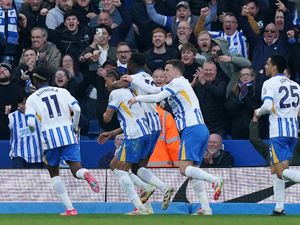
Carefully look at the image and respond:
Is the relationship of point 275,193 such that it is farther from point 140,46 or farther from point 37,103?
point 140,46

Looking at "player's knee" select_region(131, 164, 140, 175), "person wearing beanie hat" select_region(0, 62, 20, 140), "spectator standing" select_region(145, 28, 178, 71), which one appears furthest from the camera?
"spectator standing" select_region(145, 28, 178, 71)

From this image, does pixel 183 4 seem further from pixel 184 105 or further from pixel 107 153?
pixel 184 105

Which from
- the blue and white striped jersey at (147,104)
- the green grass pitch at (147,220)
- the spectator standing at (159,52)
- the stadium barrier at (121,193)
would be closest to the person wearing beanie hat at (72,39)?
the spectator standing at (159,52)

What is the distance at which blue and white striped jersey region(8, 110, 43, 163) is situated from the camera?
22.4m

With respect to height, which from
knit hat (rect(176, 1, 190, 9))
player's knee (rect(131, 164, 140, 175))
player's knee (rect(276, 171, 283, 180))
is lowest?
player's knee (rect(131, 164, 140, 175))

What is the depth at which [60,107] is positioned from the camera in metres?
18.9

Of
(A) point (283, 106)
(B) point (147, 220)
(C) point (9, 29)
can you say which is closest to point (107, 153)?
(C) point (9, 29)

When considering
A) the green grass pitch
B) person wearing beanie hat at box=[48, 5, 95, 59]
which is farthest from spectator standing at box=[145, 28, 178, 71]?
the green grass pitch

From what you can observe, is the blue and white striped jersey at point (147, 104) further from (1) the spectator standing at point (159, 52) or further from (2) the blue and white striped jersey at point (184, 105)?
(1) the spectator standing at point (159, 52)

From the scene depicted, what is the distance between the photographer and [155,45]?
910 inches

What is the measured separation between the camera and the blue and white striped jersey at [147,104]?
19.2 m

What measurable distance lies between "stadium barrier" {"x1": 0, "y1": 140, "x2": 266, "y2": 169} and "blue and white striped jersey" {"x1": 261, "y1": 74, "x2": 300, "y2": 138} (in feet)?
11.2

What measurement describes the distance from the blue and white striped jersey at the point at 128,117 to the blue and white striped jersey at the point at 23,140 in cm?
330

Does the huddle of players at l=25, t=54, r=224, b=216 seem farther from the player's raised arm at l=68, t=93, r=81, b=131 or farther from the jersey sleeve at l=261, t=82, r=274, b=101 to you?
the jersey sleeve at l=261, t=82, r=274, b=101
